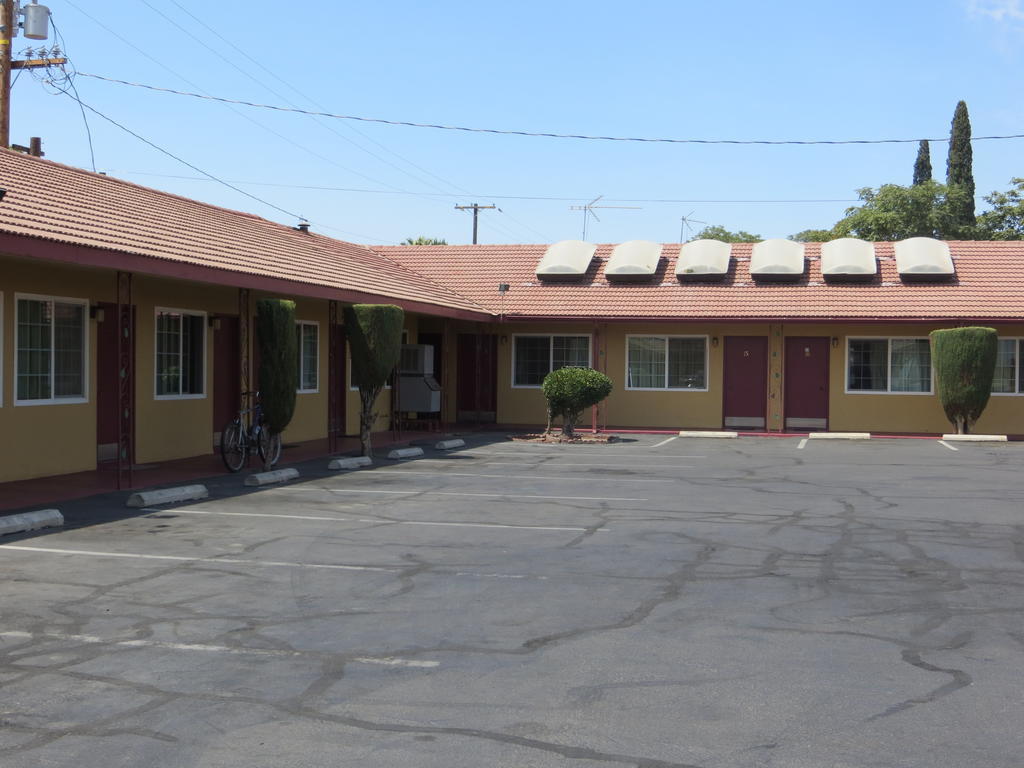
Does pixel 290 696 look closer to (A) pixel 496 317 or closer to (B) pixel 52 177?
(B) pixel 52 177

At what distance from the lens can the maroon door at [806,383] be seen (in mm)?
25641

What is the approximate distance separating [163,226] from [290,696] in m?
12.3

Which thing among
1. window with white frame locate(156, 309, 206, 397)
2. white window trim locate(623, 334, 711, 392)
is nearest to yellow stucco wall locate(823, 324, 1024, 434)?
white window trim locate(623, 334, 711, 392)

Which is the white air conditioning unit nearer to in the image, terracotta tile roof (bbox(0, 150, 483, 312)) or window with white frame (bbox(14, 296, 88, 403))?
terracotta tile roof (bbox(0, 150, 483, 312))

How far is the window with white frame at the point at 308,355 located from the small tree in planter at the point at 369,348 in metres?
2.92

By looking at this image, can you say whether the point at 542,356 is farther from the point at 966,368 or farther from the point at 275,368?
the point at 275,368

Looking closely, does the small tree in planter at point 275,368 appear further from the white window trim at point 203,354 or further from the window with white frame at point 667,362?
the window with white frame at point 667,362

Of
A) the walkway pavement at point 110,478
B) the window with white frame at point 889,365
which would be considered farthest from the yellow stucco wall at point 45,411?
the window with white frame at point 889,365

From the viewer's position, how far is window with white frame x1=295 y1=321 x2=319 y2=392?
20.7m

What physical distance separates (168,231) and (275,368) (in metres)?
2.75

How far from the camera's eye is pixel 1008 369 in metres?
24.6

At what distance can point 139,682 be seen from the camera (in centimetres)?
563

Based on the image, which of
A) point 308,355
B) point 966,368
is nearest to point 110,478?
point 308,355

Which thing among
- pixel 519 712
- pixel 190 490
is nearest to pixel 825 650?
pixel 519 712
